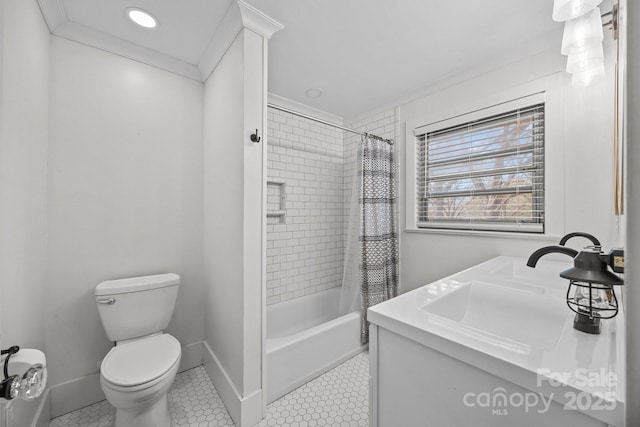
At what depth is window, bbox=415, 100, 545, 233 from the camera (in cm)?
183

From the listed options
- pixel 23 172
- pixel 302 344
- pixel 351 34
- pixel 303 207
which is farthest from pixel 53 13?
pixel 302 344

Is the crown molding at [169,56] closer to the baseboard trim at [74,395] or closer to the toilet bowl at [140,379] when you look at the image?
the toilet bowl at [140,379]

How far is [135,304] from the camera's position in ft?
5.46

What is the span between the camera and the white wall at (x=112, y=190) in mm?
1610

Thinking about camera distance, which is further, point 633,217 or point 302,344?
point 302,344

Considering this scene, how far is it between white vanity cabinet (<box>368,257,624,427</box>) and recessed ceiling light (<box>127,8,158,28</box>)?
2084 millimetres

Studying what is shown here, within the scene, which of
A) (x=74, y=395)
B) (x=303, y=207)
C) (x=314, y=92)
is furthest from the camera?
(x=303, y=207)

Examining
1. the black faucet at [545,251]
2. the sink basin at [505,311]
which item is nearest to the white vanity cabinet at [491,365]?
the sink basin at [505,311]

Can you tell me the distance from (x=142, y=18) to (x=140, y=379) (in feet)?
6.83

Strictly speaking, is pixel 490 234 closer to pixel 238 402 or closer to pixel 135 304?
pixel 238 402

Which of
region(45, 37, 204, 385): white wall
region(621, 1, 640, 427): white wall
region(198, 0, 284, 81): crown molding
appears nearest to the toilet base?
region(45, 37, 204, 385): white wall

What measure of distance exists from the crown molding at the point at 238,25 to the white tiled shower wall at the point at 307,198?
900 mm

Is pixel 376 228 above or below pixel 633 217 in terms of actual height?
below

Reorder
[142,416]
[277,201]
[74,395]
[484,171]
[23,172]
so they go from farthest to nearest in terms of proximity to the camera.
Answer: [277,201] < [484,171] < [74,395] < [142,416] < [23,172]
